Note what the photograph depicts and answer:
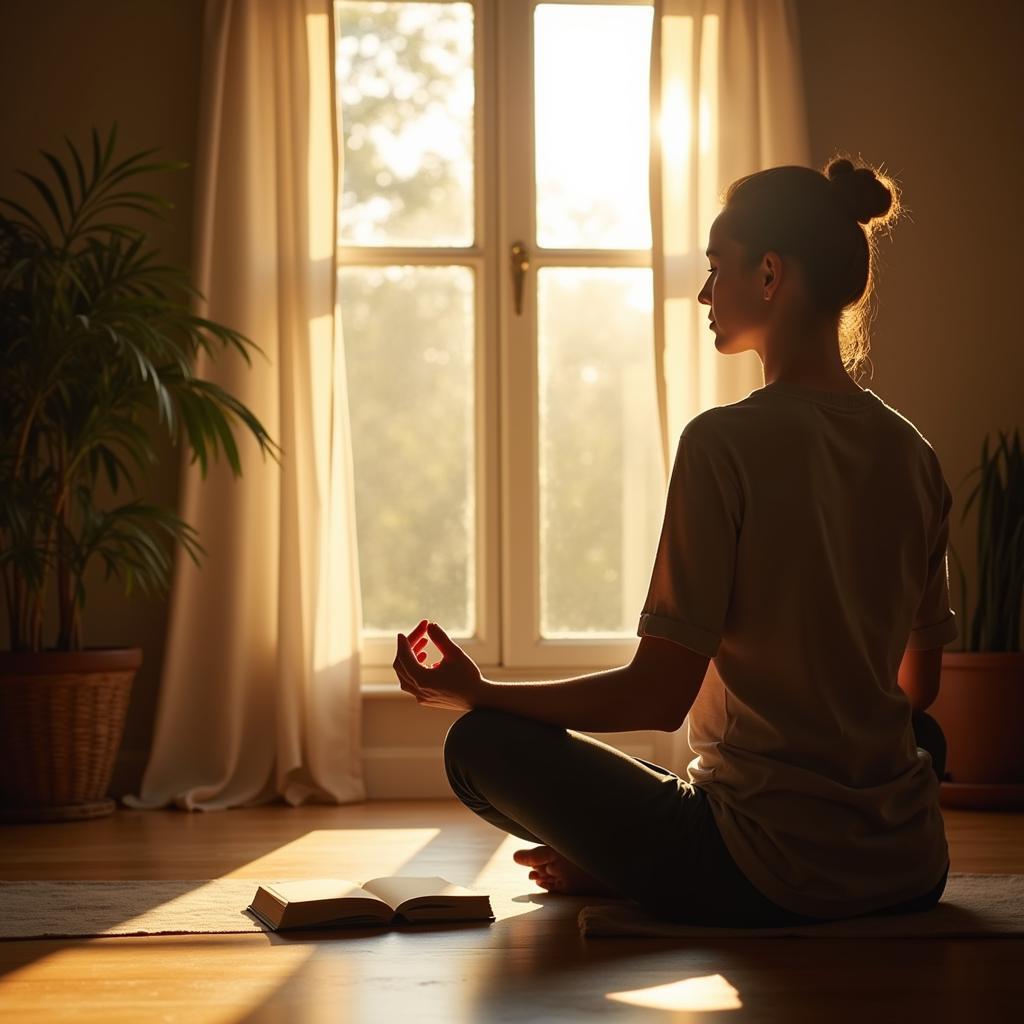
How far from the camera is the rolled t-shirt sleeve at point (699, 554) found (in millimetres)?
1799

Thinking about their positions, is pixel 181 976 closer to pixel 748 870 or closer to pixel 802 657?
pixel 748 870

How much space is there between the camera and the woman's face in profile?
1.92 meters

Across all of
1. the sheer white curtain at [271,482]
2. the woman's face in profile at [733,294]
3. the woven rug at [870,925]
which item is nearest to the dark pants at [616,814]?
the woven rug at [870,925]

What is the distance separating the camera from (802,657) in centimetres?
183

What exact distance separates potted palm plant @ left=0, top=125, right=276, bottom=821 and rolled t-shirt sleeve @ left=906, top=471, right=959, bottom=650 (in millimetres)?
1956

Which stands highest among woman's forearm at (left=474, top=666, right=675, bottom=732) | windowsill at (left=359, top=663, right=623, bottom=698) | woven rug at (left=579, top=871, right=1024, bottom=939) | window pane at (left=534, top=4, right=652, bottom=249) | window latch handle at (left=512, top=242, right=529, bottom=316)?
window pane at (left=534, top=4, right=652, bottom=249)

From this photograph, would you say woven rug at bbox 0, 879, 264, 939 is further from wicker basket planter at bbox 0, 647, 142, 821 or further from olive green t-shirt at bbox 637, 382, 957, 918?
wicker basket planter at bbox 0, 647, 142, 821

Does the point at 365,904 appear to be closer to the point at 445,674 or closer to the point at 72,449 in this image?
the point at 445,674

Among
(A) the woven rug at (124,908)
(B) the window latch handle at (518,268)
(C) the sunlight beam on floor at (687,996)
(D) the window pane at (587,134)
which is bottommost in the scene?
(A) the woven rug at (124,908)

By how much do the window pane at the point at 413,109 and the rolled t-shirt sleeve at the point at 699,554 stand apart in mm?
2543

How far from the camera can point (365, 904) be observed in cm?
210

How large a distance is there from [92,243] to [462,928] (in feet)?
7.34

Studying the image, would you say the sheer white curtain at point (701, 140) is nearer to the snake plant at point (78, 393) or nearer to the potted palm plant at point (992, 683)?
the potted palm plant at point (992, 683)

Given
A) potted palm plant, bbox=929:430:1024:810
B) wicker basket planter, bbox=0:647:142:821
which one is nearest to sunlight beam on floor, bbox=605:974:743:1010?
potted palm plant, bbox=929:430:1024:810
